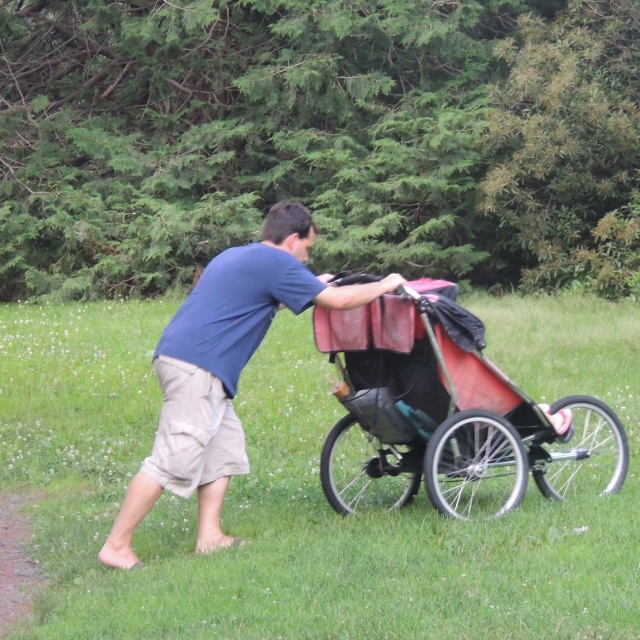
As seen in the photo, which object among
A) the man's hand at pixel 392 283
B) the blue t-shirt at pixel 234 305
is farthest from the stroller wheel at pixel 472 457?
the blue t-shirt at pixel 234 305

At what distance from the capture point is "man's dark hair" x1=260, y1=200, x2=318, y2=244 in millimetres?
5660

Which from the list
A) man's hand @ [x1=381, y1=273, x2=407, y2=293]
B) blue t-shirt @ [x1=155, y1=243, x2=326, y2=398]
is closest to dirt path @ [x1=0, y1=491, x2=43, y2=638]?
blue t-shirt @ [x1=155, y1=243, x2=326, y2=398]

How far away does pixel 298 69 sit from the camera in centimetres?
1880

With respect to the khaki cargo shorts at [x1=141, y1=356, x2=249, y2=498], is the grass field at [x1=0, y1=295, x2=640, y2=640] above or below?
below

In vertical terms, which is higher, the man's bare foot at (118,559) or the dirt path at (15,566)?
the man's bare foot at (118,559)

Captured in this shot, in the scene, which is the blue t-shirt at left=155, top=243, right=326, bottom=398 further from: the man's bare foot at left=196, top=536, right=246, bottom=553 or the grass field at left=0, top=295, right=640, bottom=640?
the grass field at left=0, top=295, right=640, bottom=640

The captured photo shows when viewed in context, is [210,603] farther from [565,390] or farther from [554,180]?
[554,180]

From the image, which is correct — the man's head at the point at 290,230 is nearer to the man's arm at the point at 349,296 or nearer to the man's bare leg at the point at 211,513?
the man's arm at the point at 349,296

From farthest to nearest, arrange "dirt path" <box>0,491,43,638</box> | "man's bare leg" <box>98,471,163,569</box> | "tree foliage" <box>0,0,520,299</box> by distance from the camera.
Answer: "tree foliage" <box>0,0,520,299</box> → "man's bare leg" <box>98,471,163,569</box> → "dirt path" <box>0,491,43,638</box>

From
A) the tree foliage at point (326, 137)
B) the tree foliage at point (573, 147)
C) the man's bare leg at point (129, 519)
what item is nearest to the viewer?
the man's bare leg at point (129, 519)

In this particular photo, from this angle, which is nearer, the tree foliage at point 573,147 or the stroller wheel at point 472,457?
the stroller wheel at point 472,457

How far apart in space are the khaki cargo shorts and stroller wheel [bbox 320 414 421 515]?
900mm

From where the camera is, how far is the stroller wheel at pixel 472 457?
566 centimetres

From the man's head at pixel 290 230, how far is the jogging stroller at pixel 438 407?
32 cm
